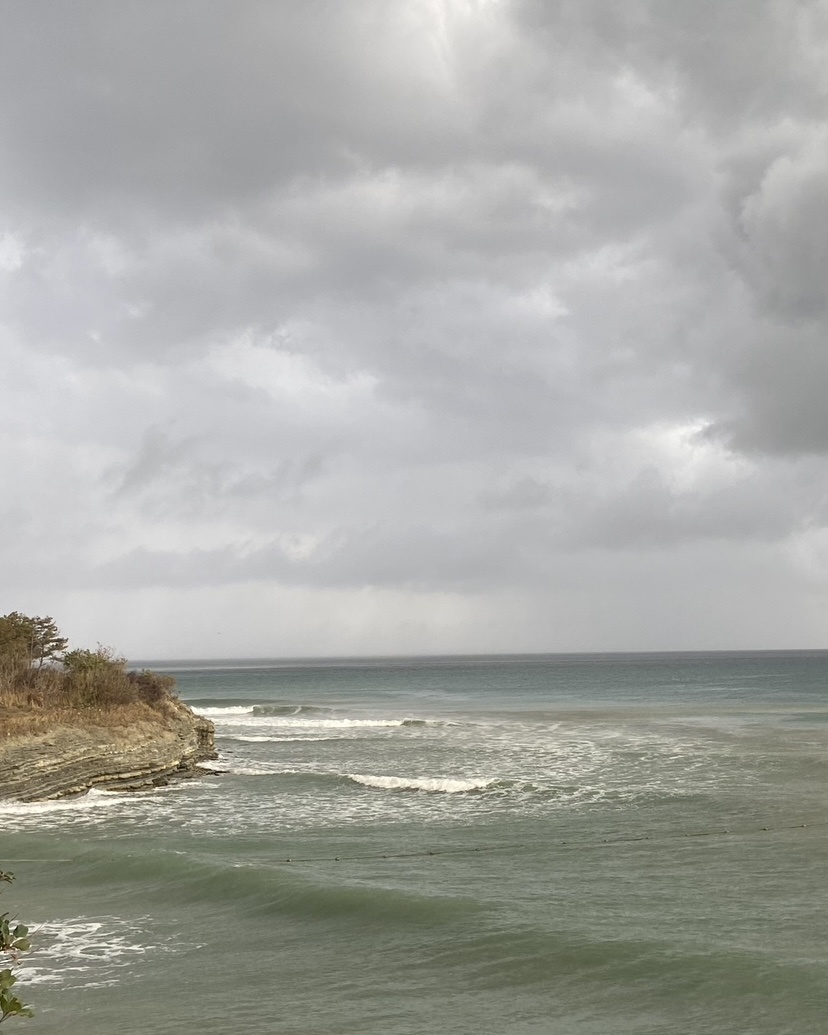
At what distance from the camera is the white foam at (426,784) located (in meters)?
27.9

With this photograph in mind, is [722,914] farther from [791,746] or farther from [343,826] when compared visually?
[791,746]

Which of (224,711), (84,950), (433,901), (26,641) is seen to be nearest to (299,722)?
(224,711)

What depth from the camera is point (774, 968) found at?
1202 centimetres

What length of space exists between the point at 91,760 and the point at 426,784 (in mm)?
10700

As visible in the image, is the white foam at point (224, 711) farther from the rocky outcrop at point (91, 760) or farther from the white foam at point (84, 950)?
the white foam at point (84, 950)

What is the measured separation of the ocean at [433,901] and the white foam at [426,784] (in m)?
A: 0.11

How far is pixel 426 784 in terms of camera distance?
28.7 meters

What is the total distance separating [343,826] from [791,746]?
2545cm

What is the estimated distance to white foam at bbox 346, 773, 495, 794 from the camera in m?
27.9

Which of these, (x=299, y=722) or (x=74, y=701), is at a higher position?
(x=74, y=701)

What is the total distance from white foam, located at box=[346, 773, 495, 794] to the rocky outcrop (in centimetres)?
664

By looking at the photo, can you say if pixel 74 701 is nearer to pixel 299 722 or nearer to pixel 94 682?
pixel 94 682

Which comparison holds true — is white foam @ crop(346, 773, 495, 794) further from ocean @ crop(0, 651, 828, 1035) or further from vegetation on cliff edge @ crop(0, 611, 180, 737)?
vegetation on cliff edge @ crop(0, 611, 180, 737)

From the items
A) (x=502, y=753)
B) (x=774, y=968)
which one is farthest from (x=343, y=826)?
(x=502, y=753)
